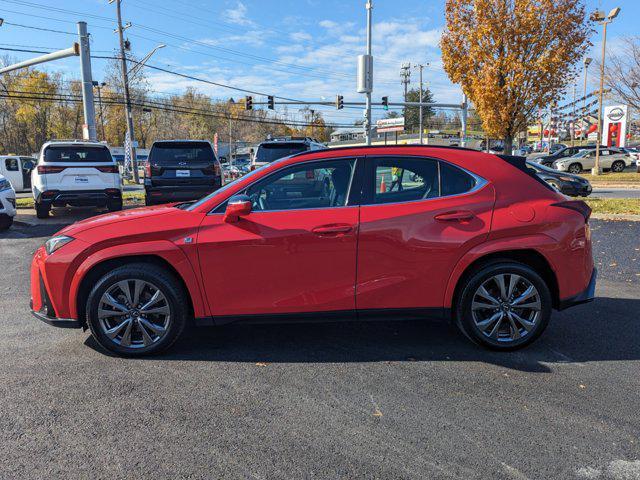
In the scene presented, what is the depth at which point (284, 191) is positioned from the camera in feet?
13.1

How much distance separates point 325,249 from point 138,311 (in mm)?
1594

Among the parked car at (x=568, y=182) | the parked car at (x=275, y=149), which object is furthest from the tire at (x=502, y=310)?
the parked car at (x=568, y=182)

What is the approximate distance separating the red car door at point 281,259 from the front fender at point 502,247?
84 cm

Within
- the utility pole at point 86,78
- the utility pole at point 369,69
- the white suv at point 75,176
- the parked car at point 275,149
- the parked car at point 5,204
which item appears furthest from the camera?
the utility pole at point 369,69

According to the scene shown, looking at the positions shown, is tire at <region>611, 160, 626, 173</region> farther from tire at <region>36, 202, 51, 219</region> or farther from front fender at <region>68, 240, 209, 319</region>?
front fender at <region>68, 240, 209, 319</region>

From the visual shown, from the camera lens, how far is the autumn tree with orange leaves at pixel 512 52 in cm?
1666

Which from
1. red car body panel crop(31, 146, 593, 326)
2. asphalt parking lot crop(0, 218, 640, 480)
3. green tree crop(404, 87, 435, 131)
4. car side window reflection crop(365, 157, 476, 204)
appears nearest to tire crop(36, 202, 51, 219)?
asphalt parking lot crop(0, 218, 640, 480)

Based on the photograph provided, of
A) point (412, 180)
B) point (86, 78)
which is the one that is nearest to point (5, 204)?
point (86, 78)

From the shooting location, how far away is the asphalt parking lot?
2.59 meters

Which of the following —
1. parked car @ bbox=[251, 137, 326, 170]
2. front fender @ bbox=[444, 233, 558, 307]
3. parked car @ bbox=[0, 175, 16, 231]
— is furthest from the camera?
parked car @ bbox=[251, 137, 326, 170]

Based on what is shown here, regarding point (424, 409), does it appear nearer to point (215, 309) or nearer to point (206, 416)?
point (206, 416)

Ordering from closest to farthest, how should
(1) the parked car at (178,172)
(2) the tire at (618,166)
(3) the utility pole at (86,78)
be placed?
(1) the parked car at (178,172) → (3) the utility pole at (86,78) → (2) the tire at (618,166)

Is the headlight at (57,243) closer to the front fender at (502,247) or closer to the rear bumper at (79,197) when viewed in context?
the front fender at (502,247)

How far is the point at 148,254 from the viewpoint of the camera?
12.6ft
